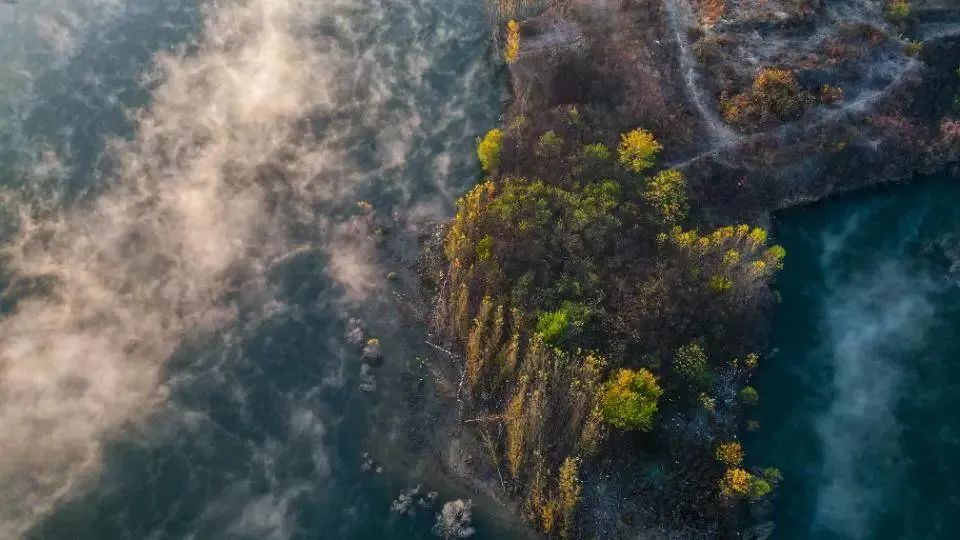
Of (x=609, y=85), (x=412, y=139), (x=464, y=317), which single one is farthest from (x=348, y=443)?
(x=609, y=85)

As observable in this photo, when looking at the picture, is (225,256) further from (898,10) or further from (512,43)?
(898,10)

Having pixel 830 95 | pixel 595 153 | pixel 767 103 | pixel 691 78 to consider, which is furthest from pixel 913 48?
pixel 595 153

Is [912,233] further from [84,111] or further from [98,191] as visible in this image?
[84,111]

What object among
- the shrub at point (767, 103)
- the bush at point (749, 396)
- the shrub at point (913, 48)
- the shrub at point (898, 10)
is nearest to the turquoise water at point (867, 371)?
the bush at point (749, 396)

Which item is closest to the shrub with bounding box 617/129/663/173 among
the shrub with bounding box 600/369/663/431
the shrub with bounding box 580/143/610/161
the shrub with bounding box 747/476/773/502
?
the shrub with bounding box 580/143/610/161

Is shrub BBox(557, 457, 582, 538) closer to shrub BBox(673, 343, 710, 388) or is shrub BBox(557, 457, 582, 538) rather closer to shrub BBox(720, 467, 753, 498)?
shrub BBox(720, 467, 753, 498)

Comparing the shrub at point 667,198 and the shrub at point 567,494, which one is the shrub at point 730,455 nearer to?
the shrub at point 567,494
